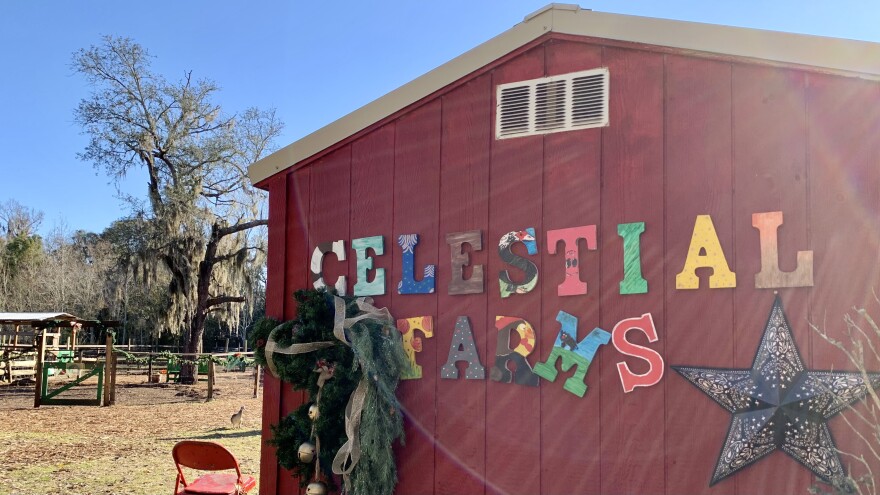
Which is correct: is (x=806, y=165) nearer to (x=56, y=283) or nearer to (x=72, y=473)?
(x=72, y=473)

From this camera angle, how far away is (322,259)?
459 cm

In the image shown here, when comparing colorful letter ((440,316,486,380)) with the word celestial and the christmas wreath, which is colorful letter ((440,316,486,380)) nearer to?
the word celestial

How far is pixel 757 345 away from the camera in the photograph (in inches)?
126

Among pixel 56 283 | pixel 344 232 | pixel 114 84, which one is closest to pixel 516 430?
pixel 344 232

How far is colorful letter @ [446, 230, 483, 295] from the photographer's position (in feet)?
13.1

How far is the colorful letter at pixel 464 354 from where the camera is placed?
3.94 m

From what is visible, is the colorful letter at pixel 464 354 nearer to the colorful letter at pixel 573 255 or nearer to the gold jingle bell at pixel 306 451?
the colorful letter at pixel 573 255

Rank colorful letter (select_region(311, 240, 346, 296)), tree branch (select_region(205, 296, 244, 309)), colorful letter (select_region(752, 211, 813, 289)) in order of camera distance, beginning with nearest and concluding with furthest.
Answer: colorful letter (select_region(752, 211, 813, 289))
colorful letter (select_region(311, 240, 346, 296))
tree branch (select_region(205, 296, 244, 309))

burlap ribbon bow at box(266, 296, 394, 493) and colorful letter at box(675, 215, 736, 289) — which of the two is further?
burlap ribbon bow at box(266, 296, 394, 493)

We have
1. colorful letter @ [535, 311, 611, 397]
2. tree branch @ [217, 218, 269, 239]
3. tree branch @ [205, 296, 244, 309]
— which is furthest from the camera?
tree branch @ [205, 296, 244, 309]

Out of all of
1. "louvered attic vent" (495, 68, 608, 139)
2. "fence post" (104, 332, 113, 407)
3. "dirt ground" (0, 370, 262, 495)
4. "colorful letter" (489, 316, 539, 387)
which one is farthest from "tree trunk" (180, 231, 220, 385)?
"colorful letter" (489, 316, 539, 387)

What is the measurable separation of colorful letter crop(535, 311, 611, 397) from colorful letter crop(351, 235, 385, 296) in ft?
3.66

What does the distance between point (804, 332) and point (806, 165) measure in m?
0.73

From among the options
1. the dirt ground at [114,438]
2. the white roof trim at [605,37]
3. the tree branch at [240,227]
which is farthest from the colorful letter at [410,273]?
the tree branch at [240,227]
